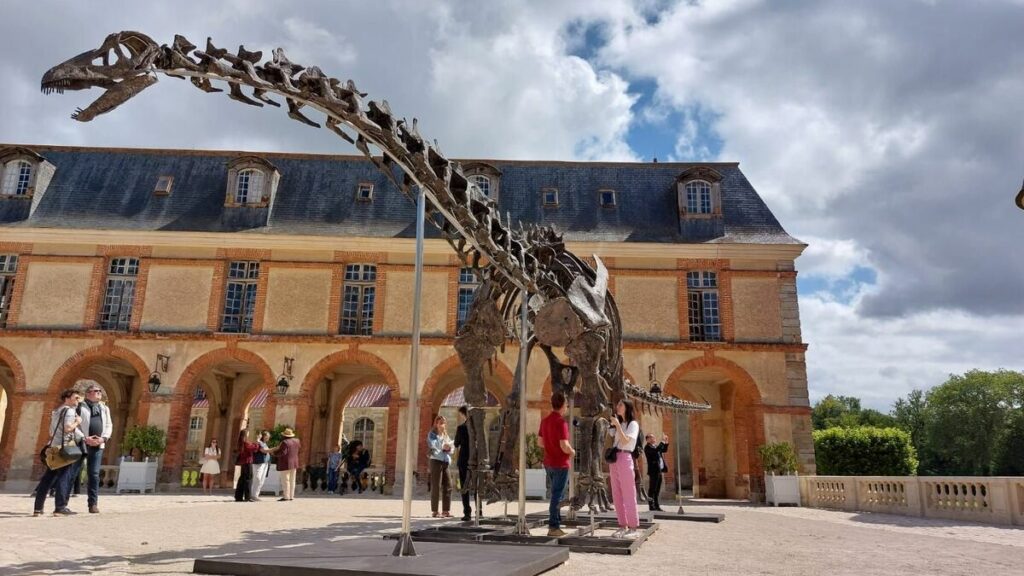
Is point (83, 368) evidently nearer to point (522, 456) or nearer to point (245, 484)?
point (245, 484)

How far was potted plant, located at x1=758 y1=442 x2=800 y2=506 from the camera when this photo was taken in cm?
1688

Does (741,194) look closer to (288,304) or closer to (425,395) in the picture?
(425,395)

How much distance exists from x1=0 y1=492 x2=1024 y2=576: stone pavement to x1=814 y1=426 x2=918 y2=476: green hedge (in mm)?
9884

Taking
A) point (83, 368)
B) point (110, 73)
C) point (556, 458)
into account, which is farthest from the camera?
point (83, 368)

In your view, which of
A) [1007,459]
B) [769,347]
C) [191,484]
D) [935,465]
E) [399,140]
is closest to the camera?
[399,140]

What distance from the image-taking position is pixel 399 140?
5.57 metres

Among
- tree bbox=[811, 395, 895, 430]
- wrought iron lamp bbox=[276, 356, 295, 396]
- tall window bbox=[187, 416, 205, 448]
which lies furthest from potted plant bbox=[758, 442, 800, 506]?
tree bbox=[811, 395, 895, 430]

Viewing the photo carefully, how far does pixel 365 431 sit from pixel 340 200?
606 inches

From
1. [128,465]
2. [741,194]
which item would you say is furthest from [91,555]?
Answer: [741,194]

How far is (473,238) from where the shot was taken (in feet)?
21.1

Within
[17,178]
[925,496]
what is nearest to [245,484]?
→ [925,496]

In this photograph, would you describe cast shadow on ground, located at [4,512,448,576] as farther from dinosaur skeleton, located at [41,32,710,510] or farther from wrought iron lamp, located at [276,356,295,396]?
wrought iron lamp, located at [276,356,295,396]

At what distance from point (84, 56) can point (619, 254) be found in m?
17.3

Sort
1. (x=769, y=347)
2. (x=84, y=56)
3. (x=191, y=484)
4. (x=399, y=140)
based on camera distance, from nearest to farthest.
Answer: (x=84, y=56) < (x=399, y=140) < (x=769, y=347) < (x=191, y=484)
